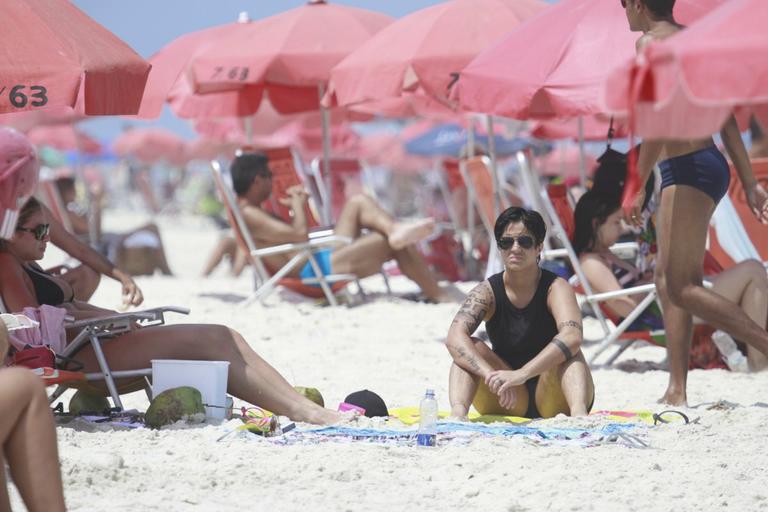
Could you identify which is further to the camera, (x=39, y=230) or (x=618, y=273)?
(x=618, y=273)

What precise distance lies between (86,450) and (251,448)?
50 cm

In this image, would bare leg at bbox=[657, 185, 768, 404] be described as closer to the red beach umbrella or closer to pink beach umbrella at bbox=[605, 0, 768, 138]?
pink beach umbrella at bbox=[605, 0, 768, 138]

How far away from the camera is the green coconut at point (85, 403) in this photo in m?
4.45

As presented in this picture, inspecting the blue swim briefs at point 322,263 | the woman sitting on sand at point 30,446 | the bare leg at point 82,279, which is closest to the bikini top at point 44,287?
the bare leg at point 82,279

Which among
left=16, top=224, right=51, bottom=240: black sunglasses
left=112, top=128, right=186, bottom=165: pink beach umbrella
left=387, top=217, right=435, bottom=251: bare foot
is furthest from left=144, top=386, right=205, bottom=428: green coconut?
left=112, top=128, right=186, bottom=165: pink beach umbrella

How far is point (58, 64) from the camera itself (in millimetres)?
4551

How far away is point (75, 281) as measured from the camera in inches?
205

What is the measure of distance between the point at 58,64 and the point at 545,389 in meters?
2.19

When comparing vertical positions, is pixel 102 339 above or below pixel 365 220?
above

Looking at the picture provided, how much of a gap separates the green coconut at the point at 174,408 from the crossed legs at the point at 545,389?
926mm

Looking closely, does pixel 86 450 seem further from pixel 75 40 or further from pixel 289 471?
pixel 75 40

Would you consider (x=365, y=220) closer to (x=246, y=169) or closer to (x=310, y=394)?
(x=246, y=169)

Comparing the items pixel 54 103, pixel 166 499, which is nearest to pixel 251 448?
pixel 166 499

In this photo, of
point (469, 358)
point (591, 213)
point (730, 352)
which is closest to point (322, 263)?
point (591, 213)
